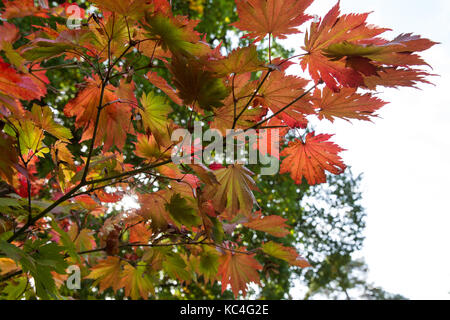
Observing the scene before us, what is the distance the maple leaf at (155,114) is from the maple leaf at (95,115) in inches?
3.1

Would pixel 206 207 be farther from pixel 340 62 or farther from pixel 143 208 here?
pixel 340 62

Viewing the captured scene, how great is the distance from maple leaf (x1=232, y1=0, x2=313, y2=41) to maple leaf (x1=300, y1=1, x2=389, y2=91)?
0.04 m

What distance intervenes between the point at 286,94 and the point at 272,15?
20 centimetres

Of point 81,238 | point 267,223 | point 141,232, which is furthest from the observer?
point 81,238

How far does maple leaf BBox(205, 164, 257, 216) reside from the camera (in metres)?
0.77

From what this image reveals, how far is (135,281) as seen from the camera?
1331 mm

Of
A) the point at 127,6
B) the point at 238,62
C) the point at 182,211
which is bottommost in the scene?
the point at 182,211

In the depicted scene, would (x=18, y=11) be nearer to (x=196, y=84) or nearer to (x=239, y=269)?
(x=196, y=84)

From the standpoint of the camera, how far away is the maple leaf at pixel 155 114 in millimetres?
891

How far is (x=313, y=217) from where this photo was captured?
7.58 m

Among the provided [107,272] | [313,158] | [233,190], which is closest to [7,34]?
[233,190]

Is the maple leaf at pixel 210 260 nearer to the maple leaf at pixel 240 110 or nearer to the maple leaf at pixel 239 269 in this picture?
the maple leaf at pixel 239 269

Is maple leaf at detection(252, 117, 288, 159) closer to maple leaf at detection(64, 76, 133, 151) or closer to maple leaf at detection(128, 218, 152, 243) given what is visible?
maple leaf at detection(64, 76, 133, 151)

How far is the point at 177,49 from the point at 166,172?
39 centimetres
